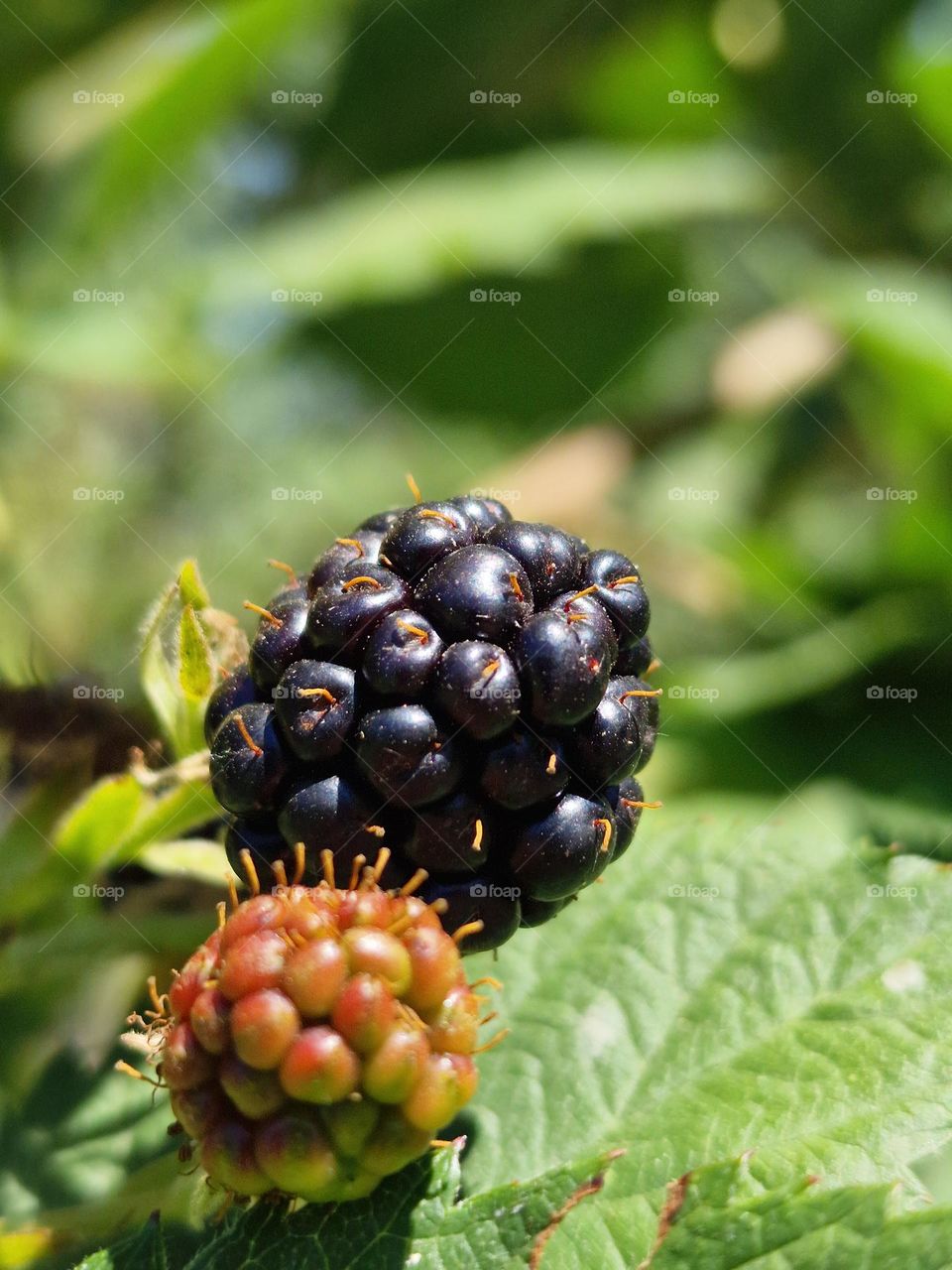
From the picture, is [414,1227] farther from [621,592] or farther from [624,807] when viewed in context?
[621,592]

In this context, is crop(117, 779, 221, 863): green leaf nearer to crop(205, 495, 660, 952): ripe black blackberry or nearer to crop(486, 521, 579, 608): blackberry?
crop(205, 495, 660, 952): ripe black blackberry

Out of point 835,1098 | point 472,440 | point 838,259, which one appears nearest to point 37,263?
point 472,440

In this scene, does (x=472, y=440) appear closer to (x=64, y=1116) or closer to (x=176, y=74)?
(x=176, y=74)

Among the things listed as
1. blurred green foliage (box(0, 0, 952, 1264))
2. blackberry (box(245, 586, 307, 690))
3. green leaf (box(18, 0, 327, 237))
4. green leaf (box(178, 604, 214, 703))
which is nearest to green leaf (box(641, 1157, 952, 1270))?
blackberry (box(245, 586, 307, 690))

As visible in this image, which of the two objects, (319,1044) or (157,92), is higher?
(157,92)

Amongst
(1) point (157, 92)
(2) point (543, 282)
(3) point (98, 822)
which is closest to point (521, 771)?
(3) point (98, 822)
